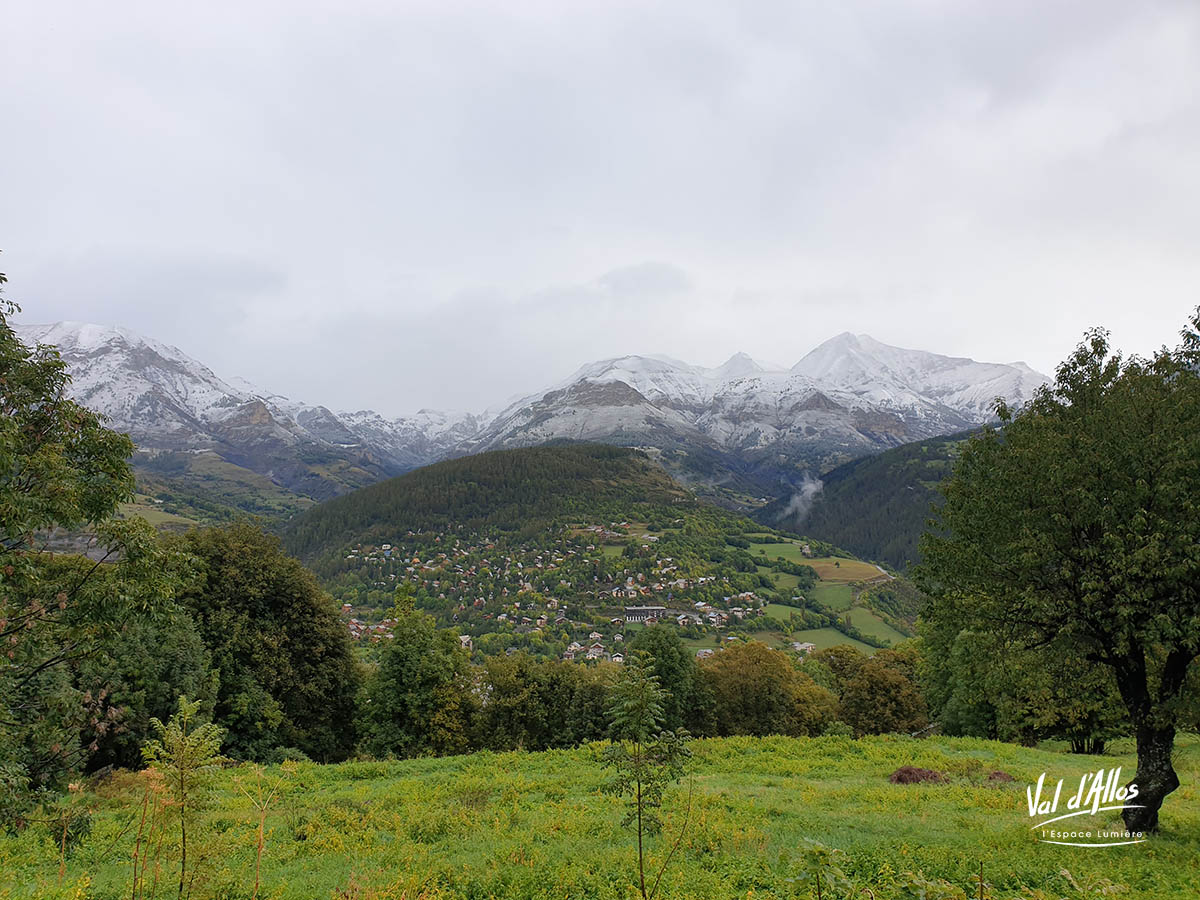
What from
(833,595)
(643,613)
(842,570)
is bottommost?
(643,613)

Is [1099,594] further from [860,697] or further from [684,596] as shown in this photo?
[684,596]

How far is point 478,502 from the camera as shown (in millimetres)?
172750

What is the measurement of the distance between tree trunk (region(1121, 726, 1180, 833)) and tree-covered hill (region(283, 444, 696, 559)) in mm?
144685

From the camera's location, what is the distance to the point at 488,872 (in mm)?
10430

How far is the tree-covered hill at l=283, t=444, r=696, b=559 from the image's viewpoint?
525ft

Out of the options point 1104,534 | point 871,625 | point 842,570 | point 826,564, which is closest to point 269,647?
point 1104,534

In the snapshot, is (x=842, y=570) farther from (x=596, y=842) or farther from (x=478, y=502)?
(x=596, y=842)

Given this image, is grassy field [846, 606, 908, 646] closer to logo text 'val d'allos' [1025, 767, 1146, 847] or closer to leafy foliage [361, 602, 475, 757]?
leafy foliage [361, 602, 475, 757]

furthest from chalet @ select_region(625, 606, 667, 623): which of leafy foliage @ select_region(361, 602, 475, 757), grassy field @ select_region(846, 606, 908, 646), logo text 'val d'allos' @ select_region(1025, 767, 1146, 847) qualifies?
logo text 'val d'allos' @ select_region(1025, 767, 1146, 847)

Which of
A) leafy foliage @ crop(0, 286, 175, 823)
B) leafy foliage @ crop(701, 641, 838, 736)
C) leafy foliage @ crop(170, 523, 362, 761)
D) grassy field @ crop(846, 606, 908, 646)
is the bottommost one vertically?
grassy field @ crop(846, 606, 908, 646)

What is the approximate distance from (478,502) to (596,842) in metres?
165

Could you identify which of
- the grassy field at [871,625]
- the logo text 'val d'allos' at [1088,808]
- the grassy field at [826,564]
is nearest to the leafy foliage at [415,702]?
the logo text 'val d'allos' at [1088,808]

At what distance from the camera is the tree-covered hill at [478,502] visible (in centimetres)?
16000

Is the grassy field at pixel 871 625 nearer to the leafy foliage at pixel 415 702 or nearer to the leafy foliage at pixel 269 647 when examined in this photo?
the leafy foliage at pixel 415 702
